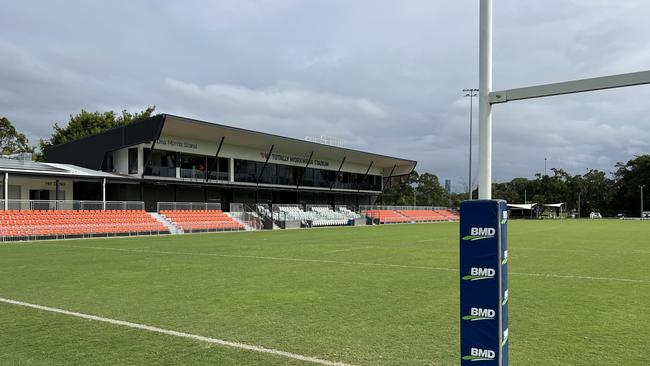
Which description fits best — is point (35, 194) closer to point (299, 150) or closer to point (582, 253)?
point (299, 150)

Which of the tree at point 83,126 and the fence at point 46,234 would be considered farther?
the tree at point 83,126

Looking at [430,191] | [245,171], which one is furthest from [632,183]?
[245,171]

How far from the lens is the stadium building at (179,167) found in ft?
127

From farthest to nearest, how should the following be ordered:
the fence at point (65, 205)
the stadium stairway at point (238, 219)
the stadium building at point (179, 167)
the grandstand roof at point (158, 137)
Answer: the stadium stairway at point (238, 219) → the grandstand roof at point (158, 137) → the stadium building at point (179, 167) → the fence at point (65, 205)

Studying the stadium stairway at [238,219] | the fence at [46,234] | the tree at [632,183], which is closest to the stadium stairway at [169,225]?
the fence at [46,234]

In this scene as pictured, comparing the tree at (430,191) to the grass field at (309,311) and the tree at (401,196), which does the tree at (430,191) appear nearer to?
the tree at (401,196)

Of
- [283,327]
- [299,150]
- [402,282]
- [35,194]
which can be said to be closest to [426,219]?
[299,150]

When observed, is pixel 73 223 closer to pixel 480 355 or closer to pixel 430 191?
pixel 480 355

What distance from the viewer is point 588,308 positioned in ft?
27.5

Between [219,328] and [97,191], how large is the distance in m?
38.8

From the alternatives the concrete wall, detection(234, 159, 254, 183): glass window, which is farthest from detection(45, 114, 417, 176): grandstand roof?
the concrete wall

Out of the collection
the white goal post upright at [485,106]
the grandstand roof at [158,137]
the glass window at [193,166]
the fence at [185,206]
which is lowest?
the fence at [185,206]

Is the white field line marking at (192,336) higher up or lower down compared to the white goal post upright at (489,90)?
lower down

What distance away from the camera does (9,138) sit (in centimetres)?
6075
